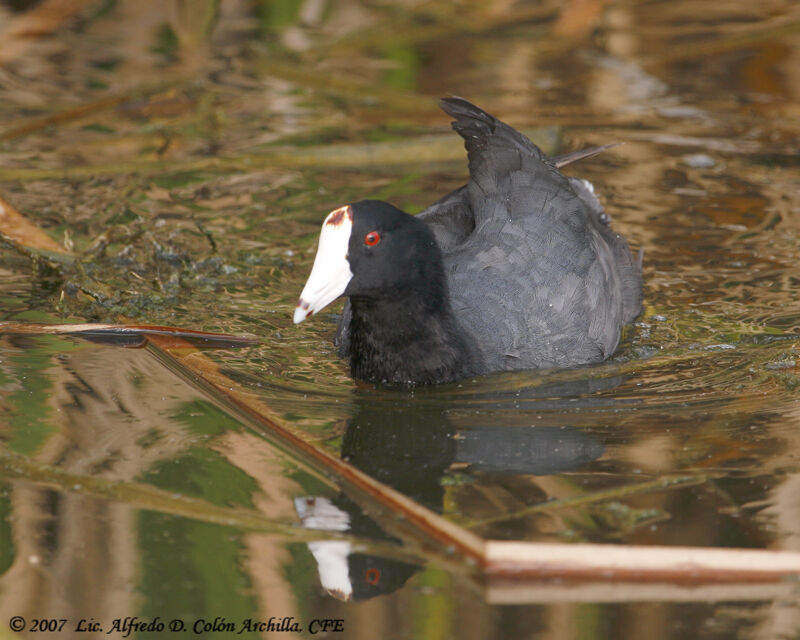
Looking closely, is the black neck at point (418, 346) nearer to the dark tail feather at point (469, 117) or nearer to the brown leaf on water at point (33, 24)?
the dark tail feather at point (469, 117)

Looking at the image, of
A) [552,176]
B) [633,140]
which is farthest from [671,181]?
[552,176]

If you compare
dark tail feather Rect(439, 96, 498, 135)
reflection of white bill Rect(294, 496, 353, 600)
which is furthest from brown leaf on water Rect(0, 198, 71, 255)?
reflection of white bill Rect(294, 496, 353, 600)

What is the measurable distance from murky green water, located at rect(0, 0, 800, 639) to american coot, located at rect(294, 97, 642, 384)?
3.9 inches

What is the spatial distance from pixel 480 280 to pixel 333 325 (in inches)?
29.8

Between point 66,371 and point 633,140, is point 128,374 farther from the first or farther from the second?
point 633,140

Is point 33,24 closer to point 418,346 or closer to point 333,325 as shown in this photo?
point 333,325

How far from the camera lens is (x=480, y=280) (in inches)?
150

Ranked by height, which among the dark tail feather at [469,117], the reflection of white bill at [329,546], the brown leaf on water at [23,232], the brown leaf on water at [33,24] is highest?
the dark tail feather at [469,117]

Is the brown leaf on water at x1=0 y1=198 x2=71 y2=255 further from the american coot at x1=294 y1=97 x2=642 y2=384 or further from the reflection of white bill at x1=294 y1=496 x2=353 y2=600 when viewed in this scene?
the reflection of white bill at x1=294 y1=496 x2=353 y2=600

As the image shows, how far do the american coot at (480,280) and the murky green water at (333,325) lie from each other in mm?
98

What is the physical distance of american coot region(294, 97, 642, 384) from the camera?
3.55 metres

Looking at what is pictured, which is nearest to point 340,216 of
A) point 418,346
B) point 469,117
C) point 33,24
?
point 418,346

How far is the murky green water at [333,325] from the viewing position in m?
2.58

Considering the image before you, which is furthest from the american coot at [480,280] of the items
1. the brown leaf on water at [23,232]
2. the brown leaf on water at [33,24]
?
the brown leaf on water at [33,24]
